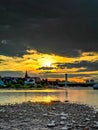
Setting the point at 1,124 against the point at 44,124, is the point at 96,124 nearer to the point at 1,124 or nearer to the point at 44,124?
the point at 44,124

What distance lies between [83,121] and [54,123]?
3.19m

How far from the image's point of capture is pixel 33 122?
1337 inches

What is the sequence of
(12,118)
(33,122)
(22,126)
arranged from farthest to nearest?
(12,118), (33,122), (22,126)

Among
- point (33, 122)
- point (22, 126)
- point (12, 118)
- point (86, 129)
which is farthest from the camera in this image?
point (12, 118)

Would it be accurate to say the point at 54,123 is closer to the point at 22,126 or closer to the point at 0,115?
the point at 22,126

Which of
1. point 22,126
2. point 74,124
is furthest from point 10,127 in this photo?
point 74,124

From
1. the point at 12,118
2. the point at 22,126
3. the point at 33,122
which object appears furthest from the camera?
the point at 12,118

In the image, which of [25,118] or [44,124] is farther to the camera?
[25,118]

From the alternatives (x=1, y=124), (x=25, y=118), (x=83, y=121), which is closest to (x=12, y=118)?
(x=25, y=118)

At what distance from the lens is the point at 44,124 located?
32.6m

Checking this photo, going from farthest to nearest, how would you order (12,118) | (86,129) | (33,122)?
1. (12,118)
2. (33,122)
3. (86,129)

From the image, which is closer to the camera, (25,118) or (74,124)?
(74,124)

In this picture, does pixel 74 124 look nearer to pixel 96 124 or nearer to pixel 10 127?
pixel 96 124

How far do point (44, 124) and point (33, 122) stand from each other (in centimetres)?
165
